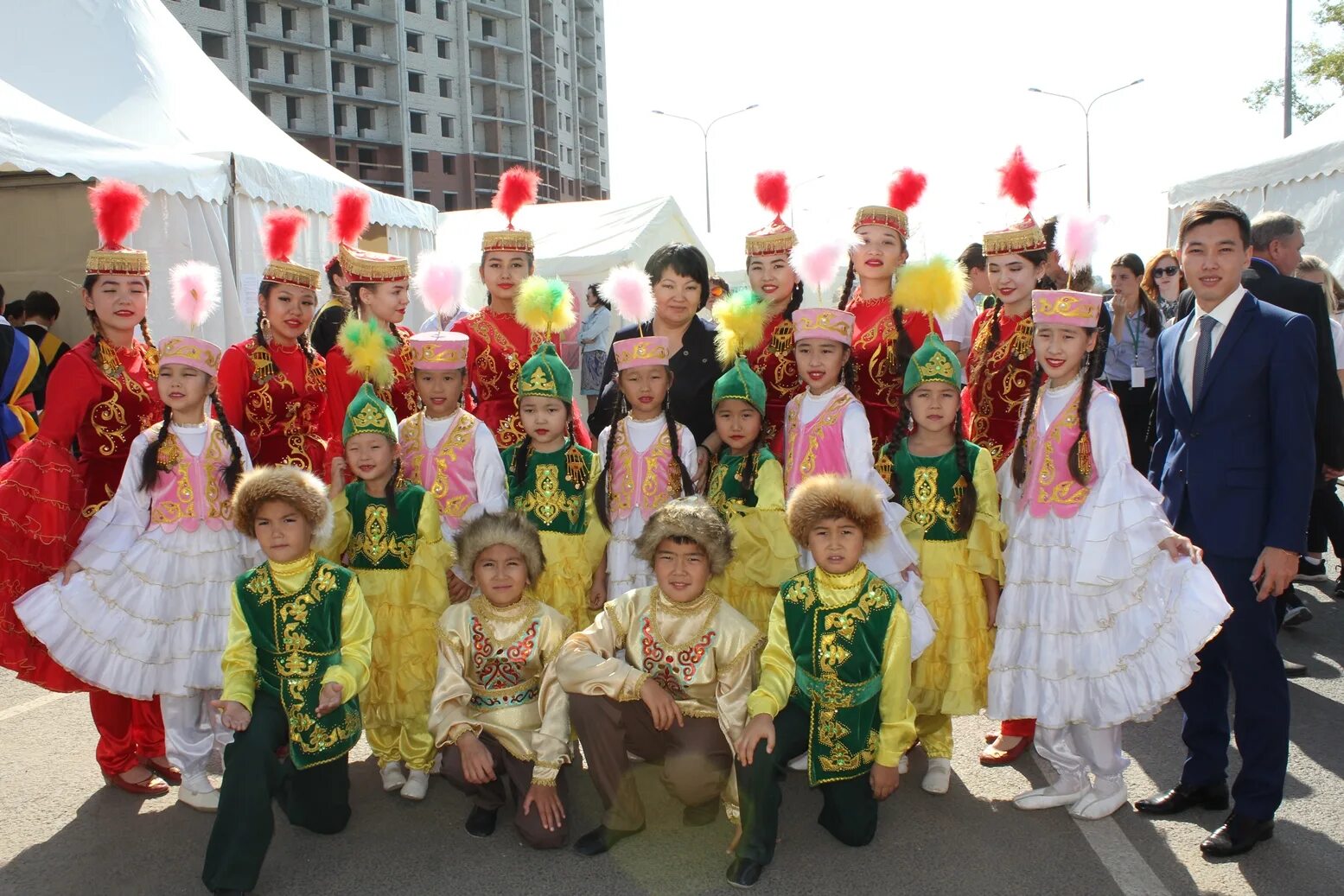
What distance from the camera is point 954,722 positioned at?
474 centimetres

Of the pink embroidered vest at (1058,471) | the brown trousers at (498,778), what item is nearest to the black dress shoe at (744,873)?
the brown trousers at (498,778)

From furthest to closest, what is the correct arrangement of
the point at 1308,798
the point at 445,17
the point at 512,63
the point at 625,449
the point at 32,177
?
the point at 512,63 < the point at 445,17 < the point at 32,177 < the point at 625,449 < the point at 1308,798

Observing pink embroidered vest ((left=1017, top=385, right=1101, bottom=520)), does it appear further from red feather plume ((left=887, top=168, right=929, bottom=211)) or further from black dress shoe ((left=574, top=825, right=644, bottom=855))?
black dress shoe ((left=574, top=825, right=644, bottom=855))

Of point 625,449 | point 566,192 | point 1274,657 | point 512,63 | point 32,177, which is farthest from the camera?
point 566,192

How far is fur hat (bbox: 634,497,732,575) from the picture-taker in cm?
361

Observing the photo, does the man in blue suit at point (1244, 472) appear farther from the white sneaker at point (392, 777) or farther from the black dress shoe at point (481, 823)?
the white sneaker at point (392, 777)

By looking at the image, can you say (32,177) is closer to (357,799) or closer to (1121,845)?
(357,799)

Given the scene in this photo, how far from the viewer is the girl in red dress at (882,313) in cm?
446

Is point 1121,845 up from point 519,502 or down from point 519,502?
down

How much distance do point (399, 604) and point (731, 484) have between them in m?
1.40

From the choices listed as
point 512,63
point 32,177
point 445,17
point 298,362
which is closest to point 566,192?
point 512,63

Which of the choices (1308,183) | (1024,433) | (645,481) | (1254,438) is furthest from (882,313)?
(1308,183)

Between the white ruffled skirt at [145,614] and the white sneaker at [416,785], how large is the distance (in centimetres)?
80

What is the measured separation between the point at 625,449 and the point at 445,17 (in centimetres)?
6323
